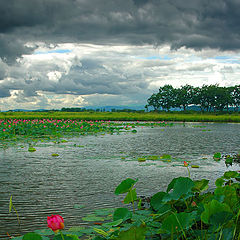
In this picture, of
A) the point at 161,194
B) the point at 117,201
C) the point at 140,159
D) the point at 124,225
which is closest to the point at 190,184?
the point at 161,194

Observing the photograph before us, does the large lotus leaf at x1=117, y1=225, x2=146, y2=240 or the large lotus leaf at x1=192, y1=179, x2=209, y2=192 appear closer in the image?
the large lotus leaf at x1=117, y1=225, x2=146, y2=240

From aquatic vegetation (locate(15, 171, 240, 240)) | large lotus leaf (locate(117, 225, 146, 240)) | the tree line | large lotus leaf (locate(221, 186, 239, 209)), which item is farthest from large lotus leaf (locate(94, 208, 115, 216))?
the tree line

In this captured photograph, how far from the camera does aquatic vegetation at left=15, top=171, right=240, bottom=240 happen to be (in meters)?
2.00

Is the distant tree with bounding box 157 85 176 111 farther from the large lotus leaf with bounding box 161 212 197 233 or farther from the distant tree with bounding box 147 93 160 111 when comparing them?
the large lotus leaf with bounding box 161 212 197 233

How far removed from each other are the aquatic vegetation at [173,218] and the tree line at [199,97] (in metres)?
60.4

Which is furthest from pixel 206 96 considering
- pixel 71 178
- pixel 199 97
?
pixel 71 178

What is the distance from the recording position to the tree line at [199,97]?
60625 mm

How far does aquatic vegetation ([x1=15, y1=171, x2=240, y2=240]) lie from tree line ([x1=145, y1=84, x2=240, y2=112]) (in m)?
60.4

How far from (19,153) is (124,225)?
644 centimetres

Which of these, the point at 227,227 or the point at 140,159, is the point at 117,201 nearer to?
the point at 227,227

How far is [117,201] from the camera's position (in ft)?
13.3

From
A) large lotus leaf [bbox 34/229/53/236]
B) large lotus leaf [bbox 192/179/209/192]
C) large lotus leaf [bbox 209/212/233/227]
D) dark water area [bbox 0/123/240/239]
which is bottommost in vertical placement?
dark water area [bbox 0/123/240/239]

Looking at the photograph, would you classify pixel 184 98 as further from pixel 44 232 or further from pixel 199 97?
pixel 44 232

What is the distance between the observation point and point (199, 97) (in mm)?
62906
